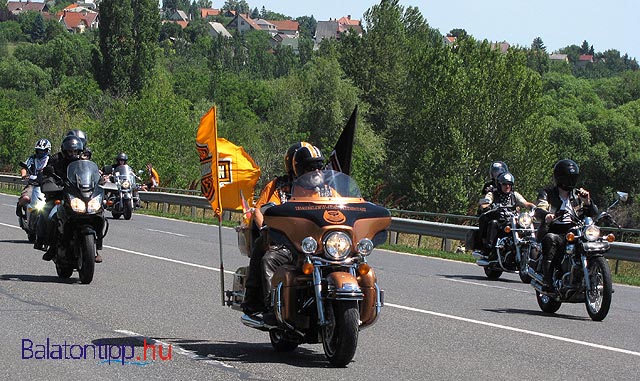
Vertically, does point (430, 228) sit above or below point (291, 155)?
below

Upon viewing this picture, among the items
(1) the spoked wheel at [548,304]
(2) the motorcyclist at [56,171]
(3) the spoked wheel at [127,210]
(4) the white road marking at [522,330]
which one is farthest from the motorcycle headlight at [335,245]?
(3) the spoked wheel at [127,210]

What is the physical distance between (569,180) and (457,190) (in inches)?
2227

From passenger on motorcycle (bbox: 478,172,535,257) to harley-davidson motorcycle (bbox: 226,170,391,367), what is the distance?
9.79 metres

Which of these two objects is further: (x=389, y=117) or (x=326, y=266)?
(x=389, y=117)

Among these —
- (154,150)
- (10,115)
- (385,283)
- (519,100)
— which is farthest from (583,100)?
(385,283)

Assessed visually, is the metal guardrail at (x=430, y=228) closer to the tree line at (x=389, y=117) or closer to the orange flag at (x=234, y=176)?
the orange flag at (x=234, y=176)

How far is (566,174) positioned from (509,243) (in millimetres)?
4910

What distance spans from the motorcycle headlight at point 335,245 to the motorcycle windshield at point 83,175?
20.8 ft

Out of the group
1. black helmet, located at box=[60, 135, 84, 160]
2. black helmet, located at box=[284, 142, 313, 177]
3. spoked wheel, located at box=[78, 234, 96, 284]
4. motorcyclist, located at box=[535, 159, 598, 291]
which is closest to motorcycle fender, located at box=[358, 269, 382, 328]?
black helmet, located at box=[284, 142, 313, 177]

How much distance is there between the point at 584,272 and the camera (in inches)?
524

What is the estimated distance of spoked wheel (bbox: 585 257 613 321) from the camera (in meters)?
12.9

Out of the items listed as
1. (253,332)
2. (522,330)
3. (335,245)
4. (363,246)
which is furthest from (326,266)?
(522,330)

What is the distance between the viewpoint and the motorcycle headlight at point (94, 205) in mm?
14308

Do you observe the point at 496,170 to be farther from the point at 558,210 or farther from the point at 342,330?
the point at 342,330
